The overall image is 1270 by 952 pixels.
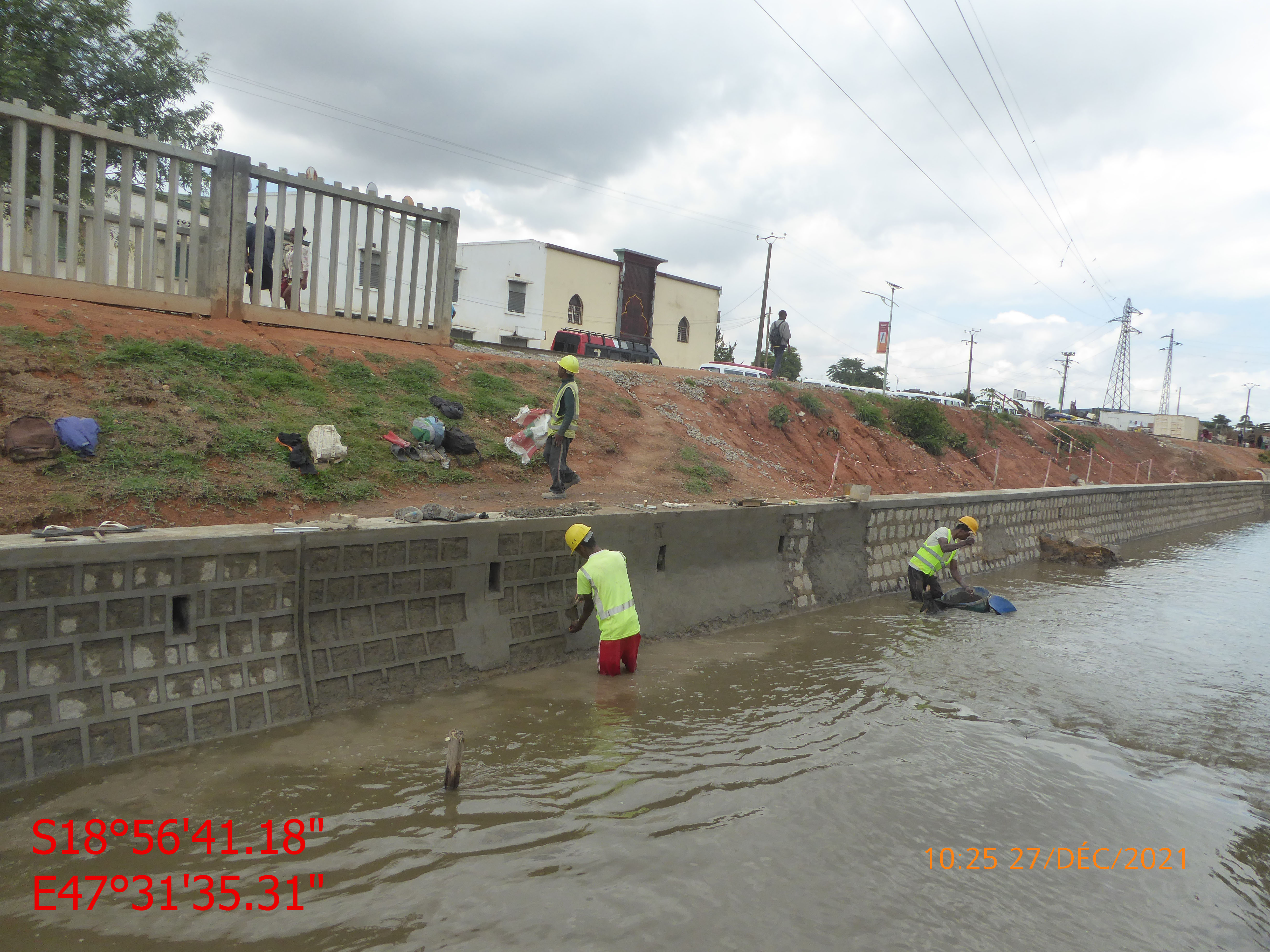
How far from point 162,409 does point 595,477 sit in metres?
4.80

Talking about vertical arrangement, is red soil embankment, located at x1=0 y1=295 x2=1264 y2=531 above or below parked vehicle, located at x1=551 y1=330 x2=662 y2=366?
below

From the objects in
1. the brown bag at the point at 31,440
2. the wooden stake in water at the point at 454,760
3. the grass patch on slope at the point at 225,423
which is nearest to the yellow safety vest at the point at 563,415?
the grass patch on slope at the point at 225,423

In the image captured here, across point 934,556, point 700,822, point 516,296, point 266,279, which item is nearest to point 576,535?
point 700,822

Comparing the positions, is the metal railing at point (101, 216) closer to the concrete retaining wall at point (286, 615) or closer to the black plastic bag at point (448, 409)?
the black plastic bag at point (448, 409)

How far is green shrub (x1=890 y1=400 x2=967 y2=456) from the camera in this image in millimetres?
21062

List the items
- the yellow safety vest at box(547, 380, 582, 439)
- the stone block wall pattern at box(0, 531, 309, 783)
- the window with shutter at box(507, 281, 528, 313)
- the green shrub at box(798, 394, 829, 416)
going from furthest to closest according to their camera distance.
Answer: the window with shutter at box(507, 281, 528, 313), the green shrub at box(798, 394, 829, 416), the yellow safety vest at box(547, 380, 582, 439), the stone block wall pattern at box(0, 531, 309, 783)

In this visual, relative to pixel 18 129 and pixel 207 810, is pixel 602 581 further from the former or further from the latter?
pixel 18 129

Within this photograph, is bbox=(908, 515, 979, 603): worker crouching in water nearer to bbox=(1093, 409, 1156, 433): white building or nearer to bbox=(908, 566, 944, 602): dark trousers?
bbox=(908, 566, 944, 602): dark trousers

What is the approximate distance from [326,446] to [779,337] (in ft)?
46.2

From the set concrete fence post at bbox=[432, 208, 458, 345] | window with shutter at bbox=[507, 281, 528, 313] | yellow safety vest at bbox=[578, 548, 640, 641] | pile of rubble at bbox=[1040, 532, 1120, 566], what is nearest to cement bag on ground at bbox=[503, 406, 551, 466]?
concrete fence post at bbox=[432, 208, 458, 345]

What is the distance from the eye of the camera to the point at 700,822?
4785mm

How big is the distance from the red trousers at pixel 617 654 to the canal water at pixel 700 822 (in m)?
0.17

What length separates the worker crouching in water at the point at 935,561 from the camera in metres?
11.4
